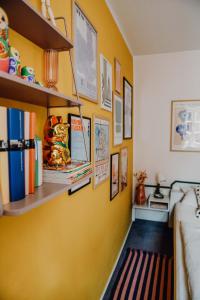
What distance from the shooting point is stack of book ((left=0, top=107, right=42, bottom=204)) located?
58 cm

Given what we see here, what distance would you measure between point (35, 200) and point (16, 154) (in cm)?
14

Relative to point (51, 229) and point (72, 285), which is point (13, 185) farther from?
point (72, 285)

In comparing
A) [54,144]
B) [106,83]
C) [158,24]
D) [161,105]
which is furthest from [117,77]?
[54,144]

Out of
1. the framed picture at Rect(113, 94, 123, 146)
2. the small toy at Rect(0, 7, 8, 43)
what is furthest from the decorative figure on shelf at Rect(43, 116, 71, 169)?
the framed picture at Rect(113, 94, 123, 146)

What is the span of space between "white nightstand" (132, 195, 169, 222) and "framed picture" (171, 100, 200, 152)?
0.81m

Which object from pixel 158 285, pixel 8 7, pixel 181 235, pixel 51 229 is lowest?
pixel 158 285

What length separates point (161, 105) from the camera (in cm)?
337

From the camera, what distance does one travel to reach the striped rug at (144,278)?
197cm

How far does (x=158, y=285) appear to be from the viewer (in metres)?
2.08

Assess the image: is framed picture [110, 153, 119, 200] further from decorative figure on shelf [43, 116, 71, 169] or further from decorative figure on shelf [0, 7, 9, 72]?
decorative figure on shelf [0, 7, 9, 72]

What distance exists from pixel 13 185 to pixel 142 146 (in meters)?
3.02

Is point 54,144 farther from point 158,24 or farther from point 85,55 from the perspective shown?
point 158,24

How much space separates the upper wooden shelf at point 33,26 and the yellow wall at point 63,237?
0.15 feet

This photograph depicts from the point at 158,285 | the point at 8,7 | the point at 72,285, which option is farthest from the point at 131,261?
the point at 8,7
